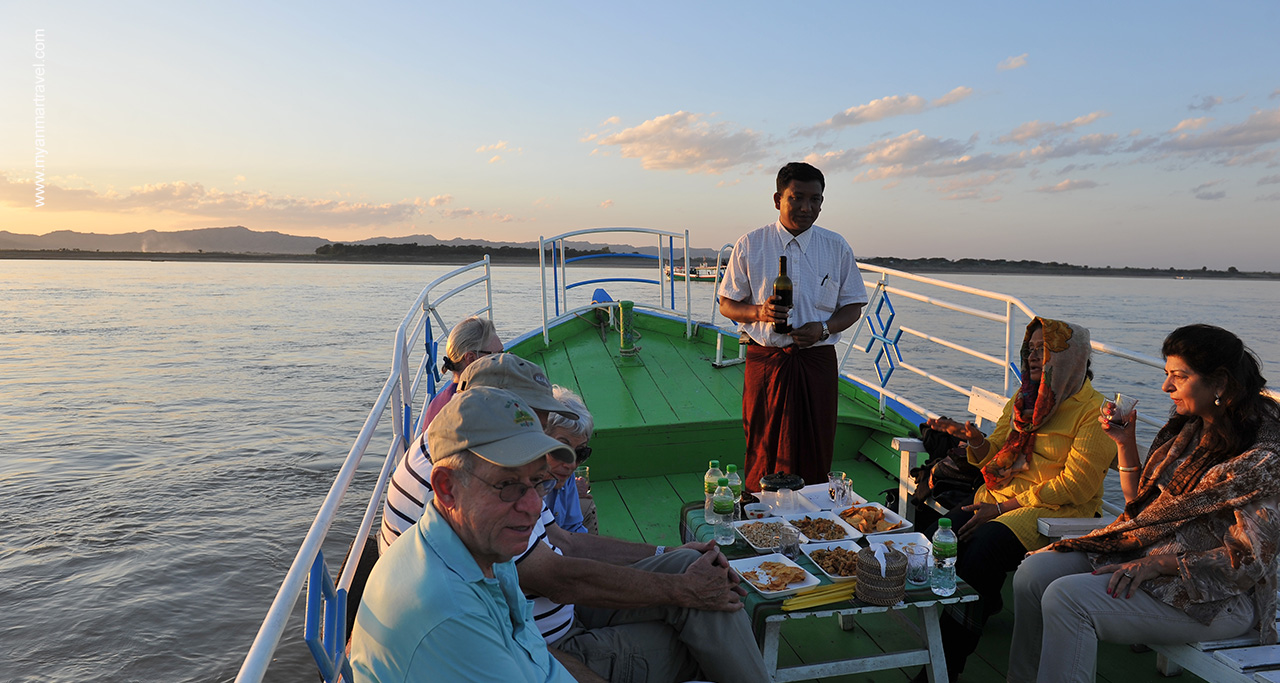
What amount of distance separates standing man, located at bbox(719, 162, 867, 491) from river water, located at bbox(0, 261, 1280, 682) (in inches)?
143

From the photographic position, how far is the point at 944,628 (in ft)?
8.60

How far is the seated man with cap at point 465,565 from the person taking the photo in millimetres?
1233

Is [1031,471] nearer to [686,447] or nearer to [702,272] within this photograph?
[686,447]

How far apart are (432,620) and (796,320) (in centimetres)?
275

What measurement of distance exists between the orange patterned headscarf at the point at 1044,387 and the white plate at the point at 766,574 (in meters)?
1.28

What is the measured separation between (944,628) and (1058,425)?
38.5 inches

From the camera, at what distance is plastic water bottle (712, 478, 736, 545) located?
8.69 ft

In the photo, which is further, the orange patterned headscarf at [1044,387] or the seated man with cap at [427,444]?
the orange patterned headscarf at [1044,387]

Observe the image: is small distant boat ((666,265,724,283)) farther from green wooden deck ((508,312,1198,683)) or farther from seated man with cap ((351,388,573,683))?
seated man with cap ((351,388,573,683))

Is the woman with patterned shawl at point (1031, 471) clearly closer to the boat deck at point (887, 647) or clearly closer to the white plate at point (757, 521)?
the boat deck at point (887, 647)

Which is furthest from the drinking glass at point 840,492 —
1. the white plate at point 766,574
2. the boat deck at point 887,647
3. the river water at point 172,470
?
the river water at point 172,470

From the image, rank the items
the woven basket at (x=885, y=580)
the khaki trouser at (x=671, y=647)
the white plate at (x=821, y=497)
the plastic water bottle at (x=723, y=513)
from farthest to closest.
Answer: the white plate at (x=821, y=497) < the plastic water bottle at (x=723, y=513) < the woven basket at (x=885, y=580) < the khaki trouser at (x=671, y=647)

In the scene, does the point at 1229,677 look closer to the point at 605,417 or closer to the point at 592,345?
the point at 605,417

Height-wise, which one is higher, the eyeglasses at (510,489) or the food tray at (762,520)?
the eyeglasses at (510,489)
